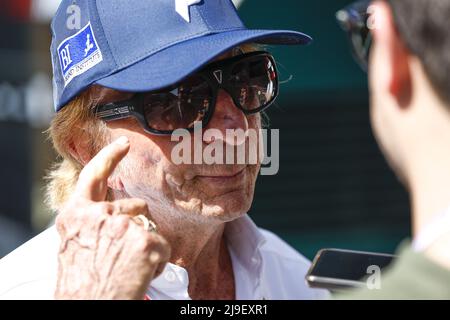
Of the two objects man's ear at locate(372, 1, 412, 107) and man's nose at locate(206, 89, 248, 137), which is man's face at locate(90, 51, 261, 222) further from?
man's ear at locate(372, 1, 412, 107)

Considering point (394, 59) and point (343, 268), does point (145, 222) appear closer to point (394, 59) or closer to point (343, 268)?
point (343, 268)

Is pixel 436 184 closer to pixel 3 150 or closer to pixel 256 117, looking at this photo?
pixel 256 117

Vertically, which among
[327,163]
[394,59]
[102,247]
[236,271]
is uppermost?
[394,59]

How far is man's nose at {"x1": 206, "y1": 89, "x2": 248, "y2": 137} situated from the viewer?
7.26 ft

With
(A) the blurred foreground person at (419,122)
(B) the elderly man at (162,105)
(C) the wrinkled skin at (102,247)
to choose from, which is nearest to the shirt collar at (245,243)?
(B) the elderly man at (162,105)

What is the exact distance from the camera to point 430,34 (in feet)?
3.68

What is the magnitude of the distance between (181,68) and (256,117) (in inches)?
14.4

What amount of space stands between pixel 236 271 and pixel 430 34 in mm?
1525

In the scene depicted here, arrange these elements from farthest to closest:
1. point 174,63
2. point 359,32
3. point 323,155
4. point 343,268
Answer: point 323,155 → point 174,63 → point 343,268 → point 359,32

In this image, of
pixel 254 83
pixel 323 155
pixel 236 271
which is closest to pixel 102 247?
pixel 254 83

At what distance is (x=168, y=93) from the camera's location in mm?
2156

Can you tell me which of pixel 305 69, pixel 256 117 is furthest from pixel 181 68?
pixel 305 69

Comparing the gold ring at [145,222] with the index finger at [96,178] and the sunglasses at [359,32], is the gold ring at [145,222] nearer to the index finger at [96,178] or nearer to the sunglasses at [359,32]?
the index finger at [96,178]
